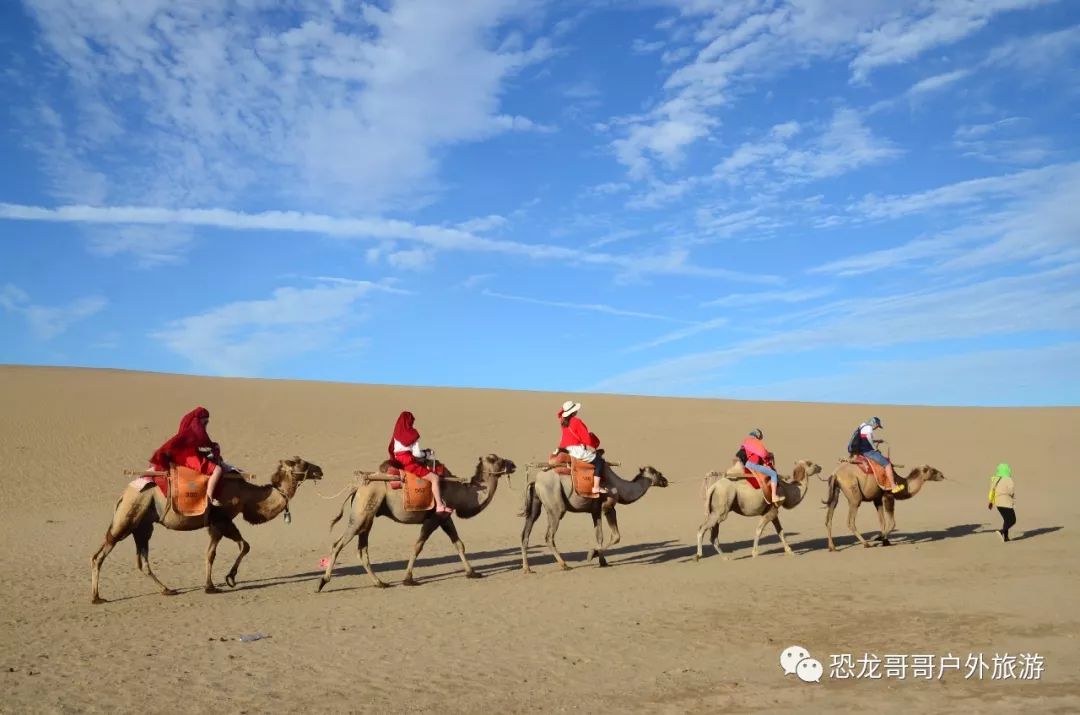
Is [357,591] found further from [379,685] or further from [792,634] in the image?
[792,634]

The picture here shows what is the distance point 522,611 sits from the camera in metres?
10.5

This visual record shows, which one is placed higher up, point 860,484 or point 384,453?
point 384,453

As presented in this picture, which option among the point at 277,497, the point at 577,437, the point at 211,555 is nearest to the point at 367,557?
the point at 277,497

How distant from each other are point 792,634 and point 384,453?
21.5 metres

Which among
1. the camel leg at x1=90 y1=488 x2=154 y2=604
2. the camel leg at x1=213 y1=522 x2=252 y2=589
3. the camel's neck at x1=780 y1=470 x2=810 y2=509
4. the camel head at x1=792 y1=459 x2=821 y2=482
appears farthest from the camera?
the camel head at x1=792 y1=459 x2=821 y2=482

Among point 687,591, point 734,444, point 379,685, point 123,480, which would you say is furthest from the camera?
point 734,444

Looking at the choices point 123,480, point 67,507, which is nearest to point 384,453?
point 123,480

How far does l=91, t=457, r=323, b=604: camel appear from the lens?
1200 centimetres

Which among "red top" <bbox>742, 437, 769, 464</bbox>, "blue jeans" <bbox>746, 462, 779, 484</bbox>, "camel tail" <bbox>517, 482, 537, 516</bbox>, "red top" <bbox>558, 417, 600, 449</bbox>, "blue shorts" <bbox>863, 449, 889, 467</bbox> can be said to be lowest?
"camel tail" <bbox>517, 482, 537, 516</bbox>

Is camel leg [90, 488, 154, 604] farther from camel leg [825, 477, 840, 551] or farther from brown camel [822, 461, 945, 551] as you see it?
brown camel [822, 461, 945, 551]

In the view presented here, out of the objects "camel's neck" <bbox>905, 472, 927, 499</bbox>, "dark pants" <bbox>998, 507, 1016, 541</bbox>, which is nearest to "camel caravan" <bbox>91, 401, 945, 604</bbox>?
"camel's neck" <bbox>905, 472, 927, 499</bbox>

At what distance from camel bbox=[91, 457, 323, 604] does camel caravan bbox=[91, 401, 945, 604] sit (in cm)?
1

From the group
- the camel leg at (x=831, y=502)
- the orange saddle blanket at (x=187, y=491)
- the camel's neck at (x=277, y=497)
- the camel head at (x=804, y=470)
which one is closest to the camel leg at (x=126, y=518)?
the orange saddle blanket at (x=187, y=491)

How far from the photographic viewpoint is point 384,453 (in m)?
29.0
